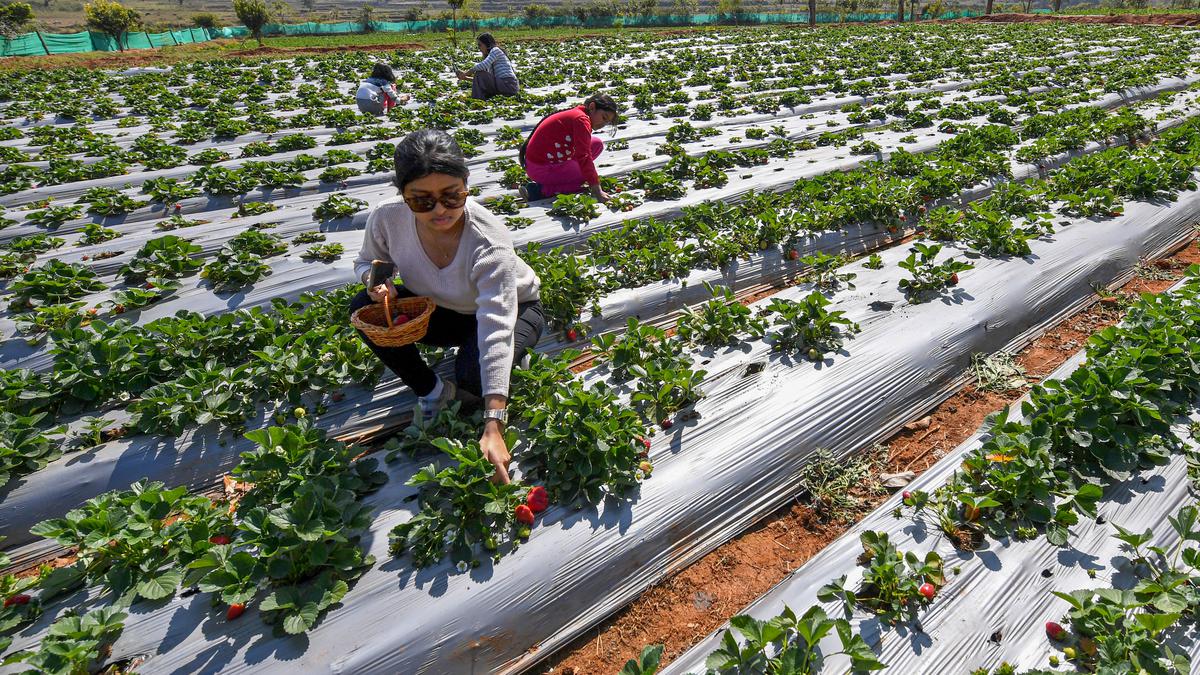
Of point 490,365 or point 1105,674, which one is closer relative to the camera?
point 1105,674

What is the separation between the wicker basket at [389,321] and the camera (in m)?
2.86

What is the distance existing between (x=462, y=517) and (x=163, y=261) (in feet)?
14.9

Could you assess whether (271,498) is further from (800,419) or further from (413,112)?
(413,112)

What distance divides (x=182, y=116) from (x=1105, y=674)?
48.2ft

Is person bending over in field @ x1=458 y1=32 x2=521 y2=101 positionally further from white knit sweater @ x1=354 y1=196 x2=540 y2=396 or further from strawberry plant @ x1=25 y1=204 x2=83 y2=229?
white knit sweater @ x1=354 y1=196 x2=540 y2=396

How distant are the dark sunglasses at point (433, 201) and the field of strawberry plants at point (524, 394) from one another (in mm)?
1068

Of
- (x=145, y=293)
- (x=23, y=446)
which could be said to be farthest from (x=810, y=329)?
(x=145, y=293)

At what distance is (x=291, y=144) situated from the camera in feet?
29.6

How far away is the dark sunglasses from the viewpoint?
2744 mm

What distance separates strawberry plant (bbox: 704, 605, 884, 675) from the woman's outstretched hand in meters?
1.20

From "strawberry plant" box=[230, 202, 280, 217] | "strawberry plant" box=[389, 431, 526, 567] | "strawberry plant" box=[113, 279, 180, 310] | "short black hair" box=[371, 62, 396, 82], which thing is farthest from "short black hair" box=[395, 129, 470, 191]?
"short black hair" box=[371, 62, 396, 82]

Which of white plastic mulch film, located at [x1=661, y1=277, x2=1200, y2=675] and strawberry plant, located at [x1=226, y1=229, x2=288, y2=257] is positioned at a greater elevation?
strawberry plant, located at [x1=226, y1=229, x2=288, y2=257]

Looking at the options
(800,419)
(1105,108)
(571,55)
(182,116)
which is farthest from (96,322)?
(571,55)

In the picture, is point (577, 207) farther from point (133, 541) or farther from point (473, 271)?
point (133, 541)
